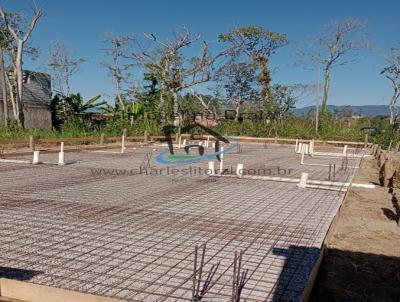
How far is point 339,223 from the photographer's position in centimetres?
513

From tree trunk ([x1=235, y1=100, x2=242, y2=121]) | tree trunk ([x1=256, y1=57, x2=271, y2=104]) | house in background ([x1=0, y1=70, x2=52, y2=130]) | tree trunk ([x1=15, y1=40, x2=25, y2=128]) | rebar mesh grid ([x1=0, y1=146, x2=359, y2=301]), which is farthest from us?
tree trunk ([x1=256, y1=57, x2=271, y2=104])

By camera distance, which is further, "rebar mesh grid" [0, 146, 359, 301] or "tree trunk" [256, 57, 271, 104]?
"tree trunk" [256, 57, 271, 104]

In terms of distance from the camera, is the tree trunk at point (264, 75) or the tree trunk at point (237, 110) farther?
the tree trunk at point (264, 75)

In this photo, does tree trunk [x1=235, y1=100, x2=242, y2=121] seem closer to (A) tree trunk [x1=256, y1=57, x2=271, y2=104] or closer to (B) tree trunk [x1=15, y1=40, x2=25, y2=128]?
(A) tree trunk [x1=256, y1=57, x2=271, y2=104]

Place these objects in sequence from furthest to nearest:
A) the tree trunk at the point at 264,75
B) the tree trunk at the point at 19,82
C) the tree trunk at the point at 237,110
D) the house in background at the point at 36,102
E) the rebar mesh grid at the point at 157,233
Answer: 1. the tree trunk at the point at 264,75
2. the tree trunk at the point at 237,110
3. the house in background at the point at 36,102
4. the tree trunk at the point at 19,82
5. the rebar mesh grid at the point at 157,233

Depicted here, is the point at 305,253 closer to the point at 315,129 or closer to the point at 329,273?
the point at 329,273

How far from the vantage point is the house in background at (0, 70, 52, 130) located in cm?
2003

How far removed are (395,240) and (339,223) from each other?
80 centimetres

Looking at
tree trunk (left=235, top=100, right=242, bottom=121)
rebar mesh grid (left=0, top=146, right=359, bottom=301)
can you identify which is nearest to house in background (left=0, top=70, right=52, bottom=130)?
tree trunk (left=235, top=100, right=242, bottom=121)

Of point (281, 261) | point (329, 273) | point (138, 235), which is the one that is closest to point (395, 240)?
point (329, 273)

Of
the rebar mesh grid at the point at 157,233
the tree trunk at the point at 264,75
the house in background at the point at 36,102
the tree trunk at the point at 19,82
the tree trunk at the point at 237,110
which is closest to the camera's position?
the rebar mesh grid at the point at 157,233

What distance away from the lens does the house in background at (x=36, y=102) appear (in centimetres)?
2003

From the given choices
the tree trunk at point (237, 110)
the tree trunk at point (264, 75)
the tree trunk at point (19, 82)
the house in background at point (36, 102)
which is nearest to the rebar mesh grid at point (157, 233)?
the tree trunk at point (19, 82)

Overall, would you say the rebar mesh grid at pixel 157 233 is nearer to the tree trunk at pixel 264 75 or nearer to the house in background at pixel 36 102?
the house in background at pixel 36 102
